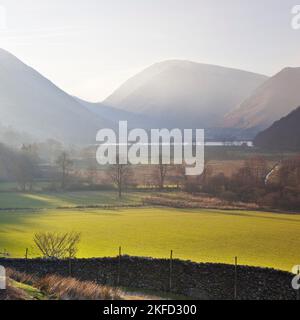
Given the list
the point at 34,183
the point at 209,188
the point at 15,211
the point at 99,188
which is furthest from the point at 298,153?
the point at 15,211

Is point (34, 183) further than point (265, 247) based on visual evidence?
Yes

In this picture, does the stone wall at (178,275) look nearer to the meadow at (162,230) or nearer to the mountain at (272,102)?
the meadow at (162,230)

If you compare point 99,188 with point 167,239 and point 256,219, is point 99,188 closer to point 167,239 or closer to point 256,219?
point 256,219

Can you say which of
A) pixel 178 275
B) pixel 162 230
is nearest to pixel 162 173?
pixel 162 230

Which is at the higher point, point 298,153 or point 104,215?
point 298,153

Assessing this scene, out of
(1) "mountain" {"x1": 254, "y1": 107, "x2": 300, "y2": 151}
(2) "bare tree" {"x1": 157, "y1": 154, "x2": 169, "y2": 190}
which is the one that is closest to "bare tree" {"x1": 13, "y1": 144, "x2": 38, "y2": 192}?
(2) "bare tree" {"x1": 157, "y1": 154, "x2": 169, "y2": 190}

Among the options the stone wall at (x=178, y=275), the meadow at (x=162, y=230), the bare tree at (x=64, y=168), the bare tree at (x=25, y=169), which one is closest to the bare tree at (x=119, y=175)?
the meadow at (x=162, y=230)

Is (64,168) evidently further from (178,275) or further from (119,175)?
(178,275)
